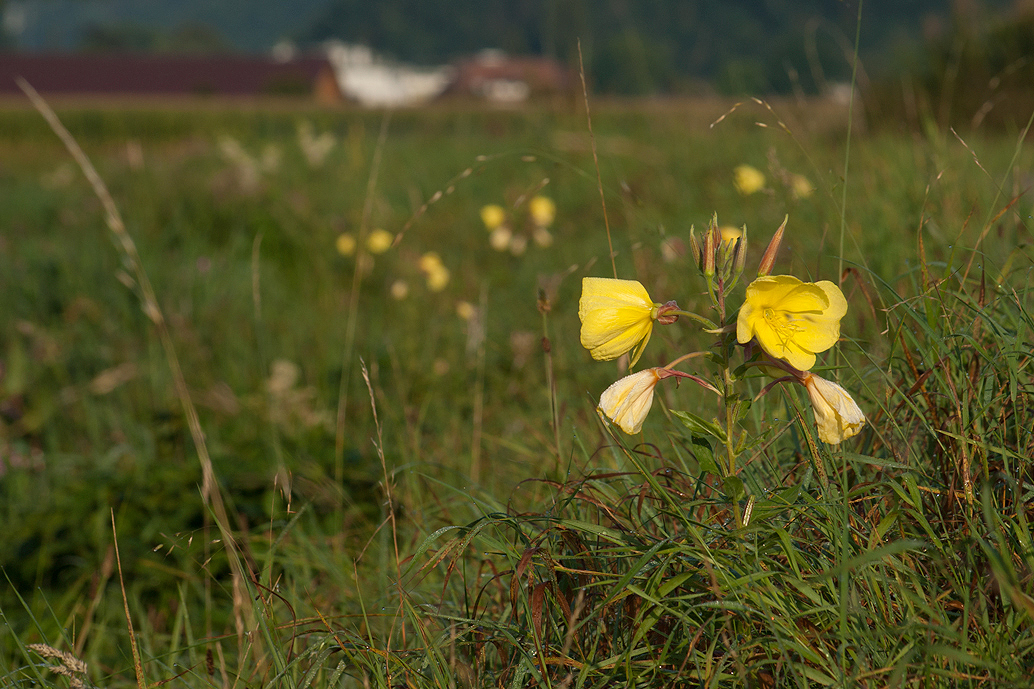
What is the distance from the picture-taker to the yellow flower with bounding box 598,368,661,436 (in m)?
0.91

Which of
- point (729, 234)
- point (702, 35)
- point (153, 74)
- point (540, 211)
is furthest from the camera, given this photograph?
point (153, 74)

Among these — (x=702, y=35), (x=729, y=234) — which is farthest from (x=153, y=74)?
(x=729, y=234)

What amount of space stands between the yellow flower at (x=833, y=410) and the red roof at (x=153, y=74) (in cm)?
4453

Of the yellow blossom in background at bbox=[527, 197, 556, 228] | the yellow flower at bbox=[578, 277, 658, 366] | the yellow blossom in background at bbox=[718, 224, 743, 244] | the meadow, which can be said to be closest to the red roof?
the meadow

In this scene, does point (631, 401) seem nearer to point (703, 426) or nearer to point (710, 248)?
point (703, 426)

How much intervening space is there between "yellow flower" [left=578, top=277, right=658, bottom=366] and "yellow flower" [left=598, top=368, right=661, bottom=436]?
0.09ft

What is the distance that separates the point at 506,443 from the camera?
5.59 feet

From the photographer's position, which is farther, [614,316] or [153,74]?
[153,74]

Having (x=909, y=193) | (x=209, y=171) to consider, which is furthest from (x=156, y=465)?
(x=209, y=171)

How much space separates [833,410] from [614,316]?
0.28 meters

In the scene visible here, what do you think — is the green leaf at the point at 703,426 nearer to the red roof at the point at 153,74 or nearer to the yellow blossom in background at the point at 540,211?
the yellow blossom in background at the point at 540,211

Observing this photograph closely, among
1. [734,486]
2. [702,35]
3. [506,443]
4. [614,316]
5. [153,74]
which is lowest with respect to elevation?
[153,74]

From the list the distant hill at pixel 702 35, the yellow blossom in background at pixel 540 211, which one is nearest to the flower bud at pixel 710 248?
the distant hill at pixel 702 35

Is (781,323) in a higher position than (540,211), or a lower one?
higher
